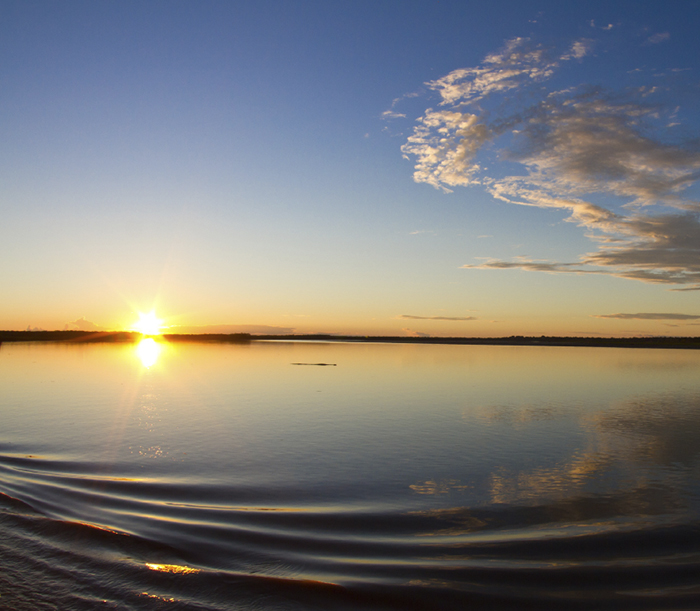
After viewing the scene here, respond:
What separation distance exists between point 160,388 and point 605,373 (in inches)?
1785

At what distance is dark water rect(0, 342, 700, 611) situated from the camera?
7.90 m

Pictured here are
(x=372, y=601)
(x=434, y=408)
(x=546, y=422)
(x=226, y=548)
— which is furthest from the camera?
(x=434, y=408)

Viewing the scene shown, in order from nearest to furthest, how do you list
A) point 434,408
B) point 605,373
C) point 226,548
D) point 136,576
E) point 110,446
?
point 136,576
point 226,548
point 110,446
point 434,408
point 605,373

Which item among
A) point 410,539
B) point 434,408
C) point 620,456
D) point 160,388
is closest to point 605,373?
point 434,408

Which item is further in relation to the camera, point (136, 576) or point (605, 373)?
point (605, 373)

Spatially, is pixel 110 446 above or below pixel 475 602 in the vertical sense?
above

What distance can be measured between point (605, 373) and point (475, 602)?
52.1 meters

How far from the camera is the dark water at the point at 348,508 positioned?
7.90 m

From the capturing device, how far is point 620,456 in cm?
1730

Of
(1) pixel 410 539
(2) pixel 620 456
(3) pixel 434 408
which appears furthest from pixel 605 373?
(1) pixel 410 539

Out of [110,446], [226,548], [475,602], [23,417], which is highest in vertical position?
[23,417]

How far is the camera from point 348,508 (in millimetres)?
12000

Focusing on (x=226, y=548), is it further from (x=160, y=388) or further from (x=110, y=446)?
(x=160, y=388)

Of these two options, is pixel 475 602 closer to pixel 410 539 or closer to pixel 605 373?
pixel 410 539
